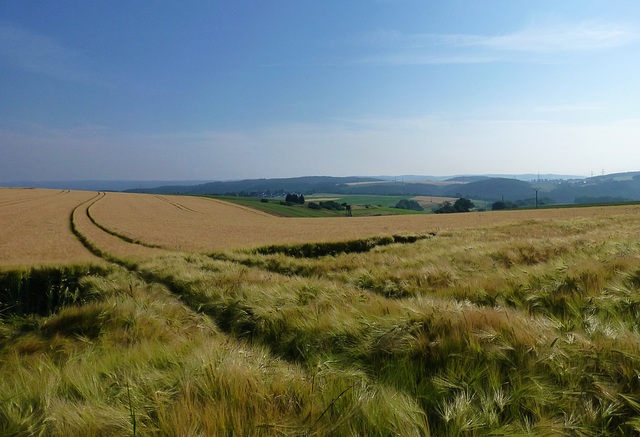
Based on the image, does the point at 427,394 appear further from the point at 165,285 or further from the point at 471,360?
the point at 165,285

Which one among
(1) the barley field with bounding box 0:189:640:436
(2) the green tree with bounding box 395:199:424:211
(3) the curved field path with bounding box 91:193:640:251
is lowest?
(2) the green tree with bounding box 395:199:424:211

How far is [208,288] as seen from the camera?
6.34 metres

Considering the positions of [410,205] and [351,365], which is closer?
[351,365]

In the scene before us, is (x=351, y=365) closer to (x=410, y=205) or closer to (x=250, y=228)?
(x=250, y=228)

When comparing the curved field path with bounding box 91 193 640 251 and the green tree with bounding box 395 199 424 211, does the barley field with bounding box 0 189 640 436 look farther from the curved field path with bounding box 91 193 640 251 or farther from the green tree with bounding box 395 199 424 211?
the green tree with bounding box 395 199 424 211

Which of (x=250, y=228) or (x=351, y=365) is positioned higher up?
→ (x=351, y=365)

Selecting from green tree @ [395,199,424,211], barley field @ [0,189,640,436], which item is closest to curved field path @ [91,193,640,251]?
barley field @ [0,189,640,436]

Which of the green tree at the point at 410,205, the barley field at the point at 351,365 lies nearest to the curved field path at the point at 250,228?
the barley field at the point at 351,365

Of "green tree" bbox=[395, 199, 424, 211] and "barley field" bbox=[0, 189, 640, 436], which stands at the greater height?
"barley field" bbox=[0, 189, 640, 436]

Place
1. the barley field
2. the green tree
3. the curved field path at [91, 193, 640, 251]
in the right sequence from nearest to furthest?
the barley field, the curved field path at [91, 193, 640, 251], the green tree

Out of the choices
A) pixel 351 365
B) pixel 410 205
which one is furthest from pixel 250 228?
pixel 410 205

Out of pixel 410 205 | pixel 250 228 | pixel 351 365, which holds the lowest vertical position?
pixel 410 205

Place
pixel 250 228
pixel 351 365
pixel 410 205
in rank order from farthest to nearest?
pixel 410 205 → pixel 250 228 → pixel 351 365

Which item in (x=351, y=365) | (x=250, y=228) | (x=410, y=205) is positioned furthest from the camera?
(x=410, y=205)
